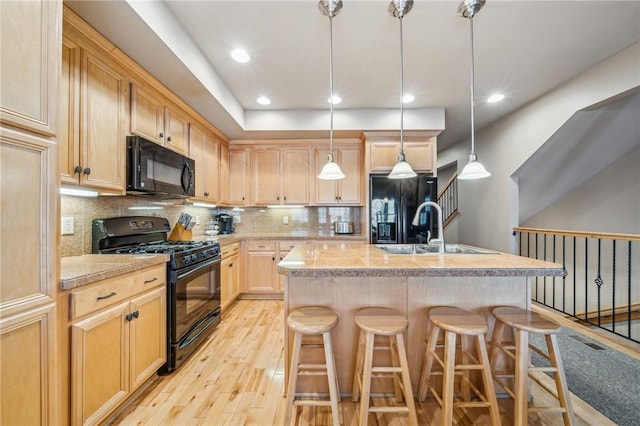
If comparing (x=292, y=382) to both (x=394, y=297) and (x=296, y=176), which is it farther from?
(x=296, y=176)

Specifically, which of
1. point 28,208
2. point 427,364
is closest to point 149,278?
point 28,208

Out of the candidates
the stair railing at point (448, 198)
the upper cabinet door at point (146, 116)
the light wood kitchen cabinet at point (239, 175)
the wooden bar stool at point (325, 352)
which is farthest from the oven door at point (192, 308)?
the stair railing at point (448, 198)

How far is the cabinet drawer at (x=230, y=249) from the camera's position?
10.1 feet

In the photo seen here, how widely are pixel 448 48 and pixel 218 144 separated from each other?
9.80 feet

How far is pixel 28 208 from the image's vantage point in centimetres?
106

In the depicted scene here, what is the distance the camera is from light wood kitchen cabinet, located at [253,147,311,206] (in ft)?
13.1

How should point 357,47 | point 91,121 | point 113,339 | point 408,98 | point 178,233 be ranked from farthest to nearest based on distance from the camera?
point 408,98 < point 178,233 < point 357,47 < point 91,121 < point 113,339

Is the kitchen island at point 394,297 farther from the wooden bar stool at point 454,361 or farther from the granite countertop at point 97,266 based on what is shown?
the granite countertop at point 97,266

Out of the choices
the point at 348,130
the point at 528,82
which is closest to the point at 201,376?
the point at 348,130

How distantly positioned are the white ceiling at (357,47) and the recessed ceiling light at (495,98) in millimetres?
104

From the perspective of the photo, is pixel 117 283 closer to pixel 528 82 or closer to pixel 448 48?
pixel 448 48

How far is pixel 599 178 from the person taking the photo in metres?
4.02

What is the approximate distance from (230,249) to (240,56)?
216cm

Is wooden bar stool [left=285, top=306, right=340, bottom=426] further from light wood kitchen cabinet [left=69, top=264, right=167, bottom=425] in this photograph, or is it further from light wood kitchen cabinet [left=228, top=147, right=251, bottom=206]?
light wood kitchen cabinet [left=228, top=147, right=251, bottom=206]
